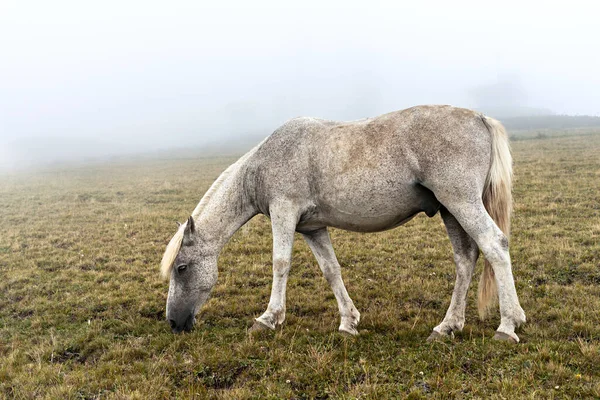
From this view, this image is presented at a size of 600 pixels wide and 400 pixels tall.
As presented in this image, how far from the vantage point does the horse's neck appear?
604cm

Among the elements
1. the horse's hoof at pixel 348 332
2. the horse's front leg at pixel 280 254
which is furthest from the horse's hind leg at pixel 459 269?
the horse's front leg at pixel 280 254

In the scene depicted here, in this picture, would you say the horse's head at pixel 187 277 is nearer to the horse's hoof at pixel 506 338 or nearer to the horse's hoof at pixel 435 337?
the horse's hoof at pixel 435 337

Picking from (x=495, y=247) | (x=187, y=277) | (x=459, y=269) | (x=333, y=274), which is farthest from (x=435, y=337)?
(x=187, y=277)

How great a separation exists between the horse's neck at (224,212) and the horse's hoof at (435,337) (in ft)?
10.6

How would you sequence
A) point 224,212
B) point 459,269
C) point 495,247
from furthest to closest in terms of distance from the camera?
point 224,212 → point 459,269 → point 495,247

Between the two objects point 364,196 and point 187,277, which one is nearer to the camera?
point 364,196

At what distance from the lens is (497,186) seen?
209 inches

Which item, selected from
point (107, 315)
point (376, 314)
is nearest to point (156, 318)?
point (107, 315)

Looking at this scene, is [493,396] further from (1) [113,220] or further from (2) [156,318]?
(1) [113,220]

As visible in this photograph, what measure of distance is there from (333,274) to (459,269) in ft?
6.16

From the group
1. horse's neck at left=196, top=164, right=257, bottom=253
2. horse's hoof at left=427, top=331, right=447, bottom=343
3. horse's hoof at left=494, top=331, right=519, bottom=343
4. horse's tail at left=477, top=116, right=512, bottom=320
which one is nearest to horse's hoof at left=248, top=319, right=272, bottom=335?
horse's neck at left=196, top=164, right=257, bottom=253

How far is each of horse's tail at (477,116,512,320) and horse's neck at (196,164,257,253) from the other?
3503 millimetres

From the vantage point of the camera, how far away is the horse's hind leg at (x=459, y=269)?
563 cm

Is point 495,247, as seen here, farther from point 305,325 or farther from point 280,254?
point 305,325
